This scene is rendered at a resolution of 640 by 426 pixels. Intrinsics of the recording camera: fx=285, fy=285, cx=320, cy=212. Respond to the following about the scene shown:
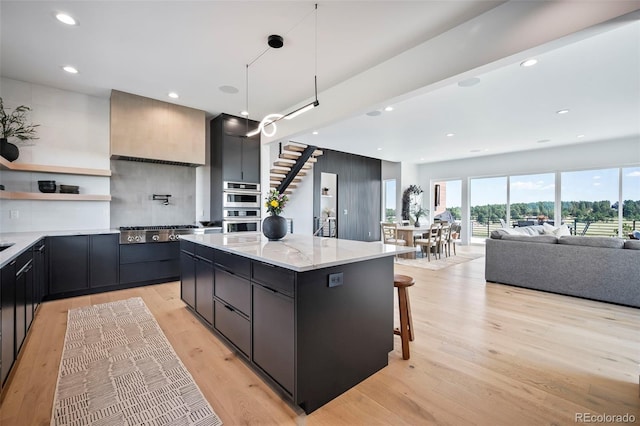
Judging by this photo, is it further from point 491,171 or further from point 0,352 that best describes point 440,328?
point 491,171

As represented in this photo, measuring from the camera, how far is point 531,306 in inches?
138

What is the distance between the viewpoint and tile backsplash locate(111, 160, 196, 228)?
4.51 m

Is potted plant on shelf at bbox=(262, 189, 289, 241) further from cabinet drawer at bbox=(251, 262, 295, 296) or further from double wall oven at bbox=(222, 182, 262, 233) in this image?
double wall oven at bbox=(222, 182, 262, 233)

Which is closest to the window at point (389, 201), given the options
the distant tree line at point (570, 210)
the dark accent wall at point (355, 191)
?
the dark accent wall at point (355, 191)

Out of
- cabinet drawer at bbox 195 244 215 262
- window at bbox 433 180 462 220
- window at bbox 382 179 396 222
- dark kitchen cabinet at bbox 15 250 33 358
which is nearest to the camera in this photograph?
dark kitchen cabinet at bbox 15 250 33 358

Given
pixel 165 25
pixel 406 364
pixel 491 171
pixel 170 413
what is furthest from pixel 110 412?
pixel 491 171

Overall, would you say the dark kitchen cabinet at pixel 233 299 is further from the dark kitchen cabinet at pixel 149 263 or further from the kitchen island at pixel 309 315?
the dark kitchen cabinet at pixel 149 263

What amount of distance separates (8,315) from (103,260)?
2111 mm

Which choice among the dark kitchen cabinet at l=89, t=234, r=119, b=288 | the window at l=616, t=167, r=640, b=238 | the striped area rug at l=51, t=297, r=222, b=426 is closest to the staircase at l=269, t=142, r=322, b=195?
the dark kitchen cabinet at l=89, t=234, r=119, b=288

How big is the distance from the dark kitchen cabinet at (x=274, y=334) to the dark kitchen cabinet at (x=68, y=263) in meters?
3.16

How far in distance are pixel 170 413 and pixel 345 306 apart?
1.20 meters

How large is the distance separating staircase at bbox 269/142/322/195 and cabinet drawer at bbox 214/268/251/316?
15.1 ft

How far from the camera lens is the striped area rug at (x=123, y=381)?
1644 millimetres

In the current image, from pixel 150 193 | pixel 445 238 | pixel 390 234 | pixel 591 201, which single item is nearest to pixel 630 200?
pixel 591 201
